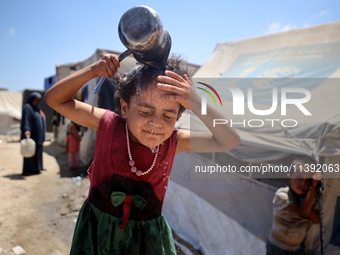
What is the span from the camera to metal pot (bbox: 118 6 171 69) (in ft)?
3.31

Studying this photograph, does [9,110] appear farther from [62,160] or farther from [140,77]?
[140,77]

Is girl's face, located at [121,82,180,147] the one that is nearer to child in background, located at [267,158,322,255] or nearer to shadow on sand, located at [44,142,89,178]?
child in background, located at [267,158,322,255]

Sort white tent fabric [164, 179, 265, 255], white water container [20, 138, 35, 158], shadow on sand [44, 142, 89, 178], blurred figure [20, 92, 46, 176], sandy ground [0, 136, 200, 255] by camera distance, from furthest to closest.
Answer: shadow on sand [44, 142, 89, 178] → blurred figure [20, 92, 46, 176] → white water container [20, 138, 35, 158] → sandy ground [0, 136, 200, 255] → white tent fabric [164, 179, 265, 255]

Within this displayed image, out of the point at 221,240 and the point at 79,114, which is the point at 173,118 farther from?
the point at 221,240

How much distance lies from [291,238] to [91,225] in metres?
1.95

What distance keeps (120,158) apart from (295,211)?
5.99 feet

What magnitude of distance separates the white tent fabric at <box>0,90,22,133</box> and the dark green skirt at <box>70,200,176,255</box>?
48.2 feet

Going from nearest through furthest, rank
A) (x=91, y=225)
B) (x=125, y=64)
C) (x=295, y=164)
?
(x=91, y=225)
(x=295, y=164)
(x=125, y=64)

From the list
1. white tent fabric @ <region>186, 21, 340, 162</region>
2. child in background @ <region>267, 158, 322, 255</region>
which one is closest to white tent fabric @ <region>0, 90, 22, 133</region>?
white tent fabric @ <region>186, 21, 340, 162</region>

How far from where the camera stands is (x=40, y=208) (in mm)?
4383

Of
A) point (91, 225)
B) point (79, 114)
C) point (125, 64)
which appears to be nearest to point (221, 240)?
point (91, 225)

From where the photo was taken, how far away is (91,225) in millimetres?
1242

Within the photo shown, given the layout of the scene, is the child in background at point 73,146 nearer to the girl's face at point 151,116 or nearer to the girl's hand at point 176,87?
the girl's face at point 151,116

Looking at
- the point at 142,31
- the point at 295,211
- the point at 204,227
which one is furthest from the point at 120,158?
the point at 204,227
